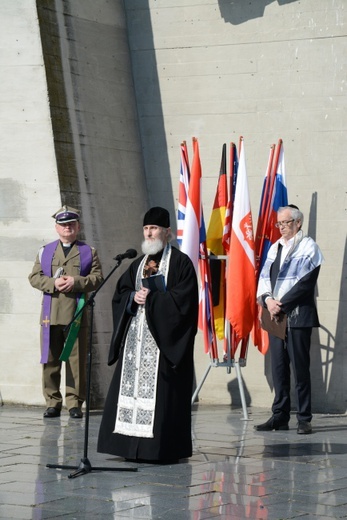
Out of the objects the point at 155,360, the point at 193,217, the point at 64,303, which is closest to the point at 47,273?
the point at 64,303

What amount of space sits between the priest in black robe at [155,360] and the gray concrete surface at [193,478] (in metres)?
0.15

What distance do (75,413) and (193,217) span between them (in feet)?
6.11

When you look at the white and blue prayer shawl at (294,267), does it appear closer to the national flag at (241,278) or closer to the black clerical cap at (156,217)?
Answer: the national flag at (241,278)

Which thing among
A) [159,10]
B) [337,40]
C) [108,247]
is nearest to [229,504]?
[108,247]

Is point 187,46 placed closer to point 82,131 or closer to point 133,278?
point 82,131

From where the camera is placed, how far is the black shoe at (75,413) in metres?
8.83

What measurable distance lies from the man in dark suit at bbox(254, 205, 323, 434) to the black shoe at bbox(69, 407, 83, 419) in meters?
1.49

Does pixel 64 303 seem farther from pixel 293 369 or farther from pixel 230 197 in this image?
pixel 293 369

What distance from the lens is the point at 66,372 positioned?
908 centimetres

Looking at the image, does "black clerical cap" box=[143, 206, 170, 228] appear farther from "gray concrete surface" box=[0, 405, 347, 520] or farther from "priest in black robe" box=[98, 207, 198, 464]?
"gray concrete surface" box=[0, 405, 347, 520]

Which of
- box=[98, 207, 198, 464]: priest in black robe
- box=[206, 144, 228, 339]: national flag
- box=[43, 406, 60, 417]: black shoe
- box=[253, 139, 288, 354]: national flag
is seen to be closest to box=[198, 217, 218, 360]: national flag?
Answer: box=[206, 144, 228, 339]: national flag

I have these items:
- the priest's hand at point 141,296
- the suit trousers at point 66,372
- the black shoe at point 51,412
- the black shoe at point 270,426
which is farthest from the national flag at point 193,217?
the priest's hand at point 141,296

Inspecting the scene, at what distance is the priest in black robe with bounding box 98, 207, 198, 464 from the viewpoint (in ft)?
22.1

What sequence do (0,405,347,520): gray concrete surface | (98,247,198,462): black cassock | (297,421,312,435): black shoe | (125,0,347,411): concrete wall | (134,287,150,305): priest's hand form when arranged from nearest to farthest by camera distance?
(0,405,347,520): gray concrete surface, (98,247,198,462): black cassock, (134,287,150,305): priest's hand, (297,421,312,435): black shoe, (125,0,347,411): concrete wall
